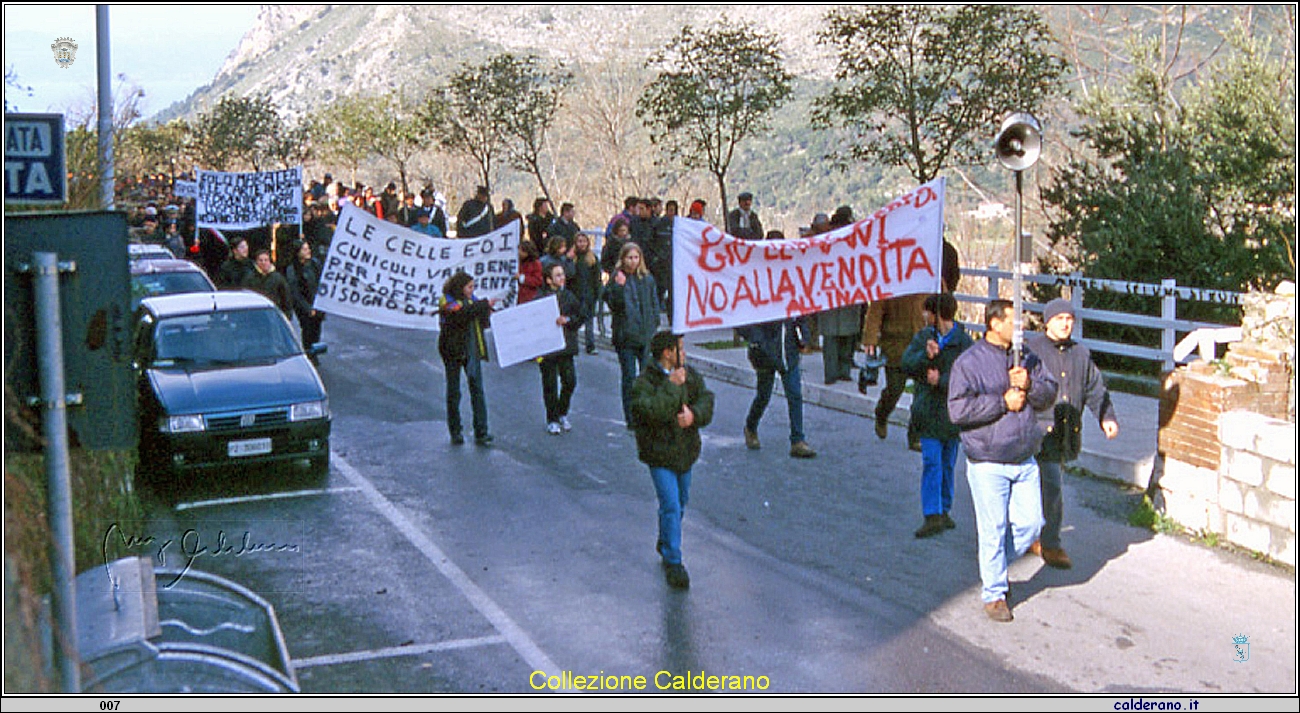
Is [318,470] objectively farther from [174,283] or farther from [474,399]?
[174,283]

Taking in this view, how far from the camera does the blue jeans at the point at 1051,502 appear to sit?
9180 millimetres

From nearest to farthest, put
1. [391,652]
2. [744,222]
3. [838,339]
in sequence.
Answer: [391,652] → [838,339] → [744,222]

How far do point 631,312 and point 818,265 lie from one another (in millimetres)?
2170

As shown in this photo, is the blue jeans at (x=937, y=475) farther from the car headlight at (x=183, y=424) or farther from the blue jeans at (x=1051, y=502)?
the car headlight at (x=183, y=424)

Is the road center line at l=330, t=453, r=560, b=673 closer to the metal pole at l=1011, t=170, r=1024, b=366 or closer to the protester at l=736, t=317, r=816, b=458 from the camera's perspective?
the metal pole at l=1011, t=170, r=1024, b=366

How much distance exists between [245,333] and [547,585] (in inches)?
207

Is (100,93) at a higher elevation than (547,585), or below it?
higher

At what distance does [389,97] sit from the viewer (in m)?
51.0

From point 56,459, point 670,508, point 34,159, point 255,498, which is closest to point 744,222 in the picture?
point 255,498

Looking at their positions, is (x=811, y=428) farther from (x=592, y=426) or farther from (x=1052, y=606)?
(x=1052, y=606)

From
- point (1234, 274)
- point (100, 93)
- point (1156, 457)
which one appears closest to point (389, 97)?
point (100, 93)

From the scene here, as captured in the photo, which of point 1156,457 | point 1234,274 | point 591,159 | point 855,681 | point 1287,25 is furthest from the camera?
point 591,159

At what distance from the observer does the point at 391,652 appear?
7.81 meters
